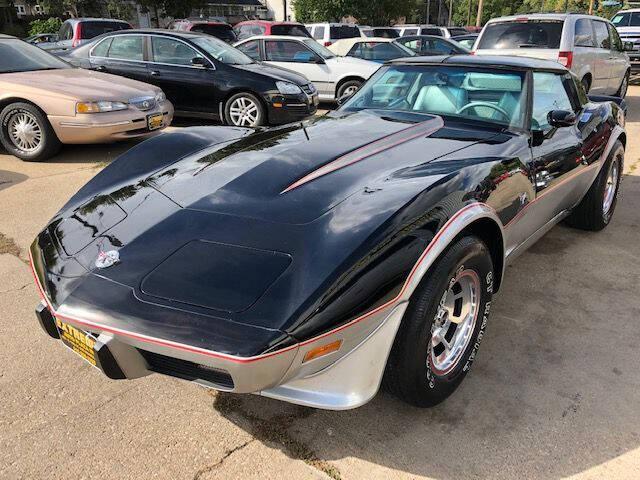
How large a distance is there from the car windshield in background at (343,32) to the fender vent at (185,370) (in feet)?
49.7

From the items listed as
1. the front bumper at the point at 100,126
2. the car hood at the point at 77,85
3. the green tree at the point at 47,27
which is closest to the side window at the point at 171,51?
the car hood at the point at 77,85

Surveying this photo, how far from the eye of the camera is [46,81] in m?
6.47

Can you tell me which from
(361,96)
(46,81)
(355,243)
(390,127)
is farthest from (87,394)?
(46,81)

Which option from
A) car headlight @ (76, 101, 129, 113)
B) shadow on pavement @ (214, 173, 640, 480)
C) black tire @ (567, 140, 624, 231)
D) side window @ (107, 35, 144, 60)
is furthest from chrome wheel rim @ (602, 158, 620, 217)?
side window @ (107, 35, 144, 60)

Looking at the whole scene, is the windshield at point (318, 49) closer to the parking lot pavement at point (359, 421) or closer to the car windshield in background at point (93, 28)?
the car windshield in background at point (93, 28)

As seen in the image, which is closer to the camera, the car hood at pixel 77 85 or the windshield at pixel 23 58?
the car hood at pixel 77 85

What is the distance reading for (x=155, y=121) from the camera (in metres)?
6.83

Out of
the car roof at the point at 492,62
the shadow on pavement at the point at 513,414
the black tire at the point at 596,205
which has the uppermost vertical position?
the car roof at the point at 492,62

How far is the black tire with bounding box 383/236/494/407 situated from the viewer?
2086 millimetres

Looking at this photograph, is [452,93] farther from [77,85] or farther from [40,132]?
[40,132]

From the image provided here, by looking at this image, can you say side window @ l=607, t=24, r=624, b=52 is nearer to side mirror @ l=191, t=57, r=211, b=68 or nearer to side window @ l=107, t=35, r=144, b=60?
side mirror @ l=191, t=57, r=211, b=68

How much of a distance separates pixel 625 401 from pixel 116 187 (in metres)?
2.69

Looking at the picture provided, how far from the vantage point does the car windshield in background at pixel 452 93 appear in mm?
3406

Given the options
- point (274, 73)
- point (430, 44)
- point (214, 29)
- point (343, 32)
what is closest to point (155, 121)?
point (274, 73)
